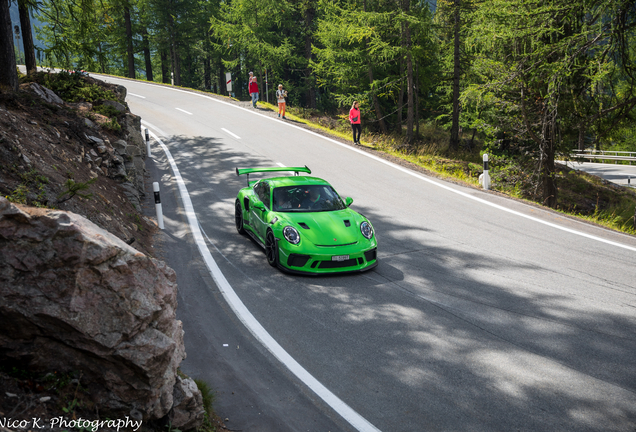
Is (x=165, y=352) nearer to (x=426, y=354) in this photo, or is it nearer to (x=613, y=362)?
(x=426, y=354)

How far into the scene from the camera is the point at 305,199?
9211 mm

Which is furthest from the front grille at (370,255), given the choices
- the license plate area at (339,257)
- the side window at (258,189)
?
the side window at (258,189)

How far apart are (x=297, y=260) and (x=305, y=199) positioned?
159 centimetres

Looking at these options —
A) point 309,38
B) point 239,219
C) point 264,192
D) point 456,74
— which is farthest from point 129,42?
point 264,192

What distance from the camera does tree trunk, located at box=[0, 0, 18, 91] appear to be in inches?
436

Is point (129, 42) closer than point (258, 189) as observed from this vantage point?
No

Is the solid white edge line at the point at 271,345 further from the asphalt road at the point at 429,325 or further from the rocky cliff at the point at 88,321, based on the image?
the rocky cliff at the point at 88,321

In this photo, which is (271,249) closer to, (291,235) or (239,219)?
(291,235)

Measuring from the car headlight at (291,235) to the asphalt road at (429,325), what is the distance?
25.5 inches

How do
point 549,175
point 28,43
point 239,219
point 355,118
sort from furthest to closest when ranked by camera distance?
1. point 355,118
2. point 549,175
3. point 28,43
4. point 239,219

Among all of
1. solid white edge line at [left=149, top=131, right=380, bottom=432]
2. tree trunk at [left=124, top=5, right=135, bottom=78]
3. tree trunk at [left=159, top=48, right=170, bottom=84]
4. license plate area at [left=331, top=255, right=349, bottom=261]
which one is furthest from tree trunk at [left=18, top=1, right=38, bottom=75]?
tree trunk at [left=159, top=48, right=170, bottom=84]

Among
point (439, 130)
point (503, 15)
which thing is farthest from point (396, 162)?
point (439, 130)

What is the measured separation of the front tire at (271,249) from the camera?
8.37m

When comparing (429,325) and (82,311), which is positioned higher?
(82,311)
